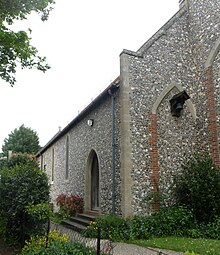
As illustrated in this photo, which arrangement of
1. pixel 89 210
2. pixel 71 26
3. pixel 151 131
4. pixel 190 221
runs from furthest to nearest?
pixel 89 210 → pixel 151 131 → pixel 190 221 → pixel 71 26

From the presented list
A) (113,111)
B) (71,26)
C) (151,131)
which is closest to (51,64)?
(71,26)

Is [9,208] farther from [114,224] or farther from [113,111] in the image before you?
[113,111]

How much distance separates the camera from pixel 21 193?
28.4 ft

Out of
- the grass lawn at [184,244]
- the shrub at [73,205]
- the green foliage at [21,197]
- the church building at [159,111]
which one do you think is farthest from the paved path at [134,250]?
the shrub at [73,205]

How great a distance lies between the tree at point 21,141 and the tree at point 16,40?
30.9m

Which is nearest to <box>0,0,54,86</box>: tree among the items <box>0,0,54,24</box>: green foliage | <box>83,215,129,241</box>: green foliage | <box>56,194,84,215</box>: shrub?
<box>0,0,54,24</box>: green foliage

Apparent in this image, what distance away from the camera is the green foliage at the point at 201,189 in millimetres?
9211

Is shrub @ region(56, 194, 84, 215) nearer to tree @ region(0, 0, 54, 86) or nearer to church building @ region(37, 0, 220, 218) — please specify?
→ church building @ region(37, 0, 220, 218)

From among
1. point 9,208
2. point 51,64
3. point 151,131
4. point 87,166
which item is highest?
point 51,64

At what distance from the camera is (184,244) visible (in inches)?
286

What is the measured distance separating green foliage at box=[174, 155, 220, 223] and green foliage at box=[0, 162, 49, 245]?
4727mm

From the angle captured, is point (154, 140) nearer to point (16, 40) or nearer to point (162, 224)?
point (162, 224)

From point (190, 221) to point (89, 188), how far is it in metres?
5.54

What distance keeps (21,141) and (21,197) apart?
32.7 meters
